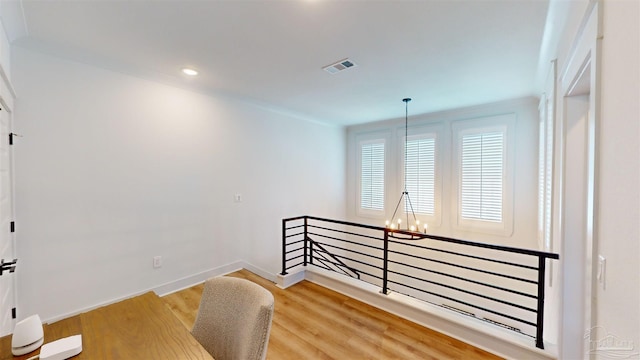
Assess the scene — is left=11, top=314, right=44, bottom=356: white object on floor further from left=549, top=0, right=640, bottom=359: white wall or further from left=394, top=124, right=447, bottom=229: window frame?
left=394, top=124, right=447, bottom=229: window frame

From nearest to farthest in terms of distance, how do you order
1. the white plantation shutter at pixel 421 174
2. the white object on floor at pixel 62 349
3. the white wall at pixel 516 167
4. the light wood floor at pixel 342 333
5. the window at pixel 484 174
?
the white object on floor at pixel 62 349 < the light wood floor at pixel 342 333 < the white wall at pixel 516 167 < the window at pixel 484 174 < the white plantation shutter at pixel 421 174

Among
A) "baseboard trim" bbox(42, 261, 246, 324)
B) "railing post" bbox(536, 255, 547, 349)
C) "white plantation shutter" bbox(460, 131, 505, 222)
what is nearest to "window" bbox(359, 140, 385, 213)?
"white plantation shutter" bbox(460, 131, 505, 222)

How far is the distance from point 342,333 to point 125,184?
9.05 feet

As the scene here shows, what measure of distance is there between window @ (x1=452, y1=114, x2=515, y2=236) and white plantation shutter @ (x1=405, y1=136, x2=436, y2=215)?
40cm

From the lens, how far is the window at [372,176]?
17.9 feet

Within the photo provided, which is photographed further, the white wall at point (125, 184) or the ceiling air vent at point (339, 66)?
the ceiling air vent at point (339, 66)

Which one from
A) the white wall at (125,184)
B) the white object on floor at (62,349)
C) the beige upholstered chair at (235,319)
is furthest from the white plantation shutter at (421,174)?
the white object on floor at (62,349)

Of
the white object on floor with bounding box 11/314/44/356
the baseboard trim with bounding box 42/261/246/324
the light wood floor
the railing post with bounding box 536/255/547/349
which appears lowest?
the light wood floor

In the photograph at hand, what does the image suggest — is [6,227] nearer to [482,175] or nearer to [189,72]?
[189,72]

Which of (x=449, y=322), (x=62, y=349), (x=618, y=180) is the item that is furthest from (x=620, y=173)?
(x=62, y=349)

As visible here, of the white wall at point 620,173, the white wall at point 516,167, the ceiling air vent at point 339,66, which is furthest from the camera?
the white wall at point 516,167

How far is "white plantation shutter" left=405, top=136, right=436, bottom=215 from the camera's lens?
4.71m

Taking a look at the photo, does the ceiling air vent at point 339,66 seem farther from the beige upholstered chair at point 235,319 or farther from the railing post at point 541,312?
the railing post at point 541,312

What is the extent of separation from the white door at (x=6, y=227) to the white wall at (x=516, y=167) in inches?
175
